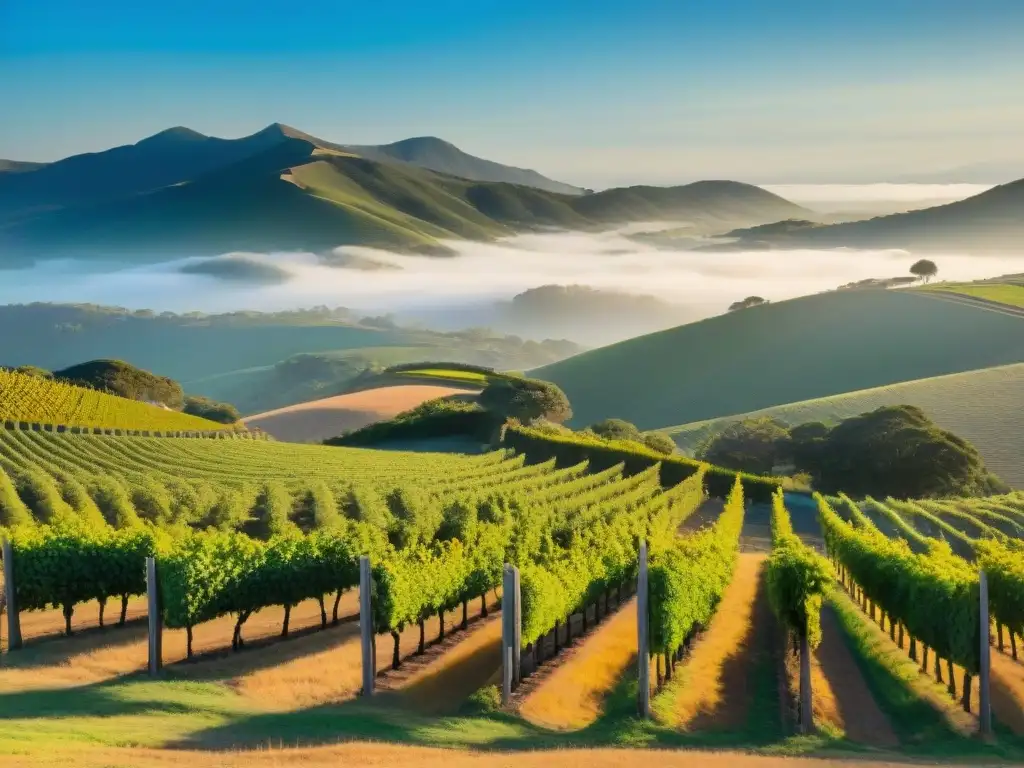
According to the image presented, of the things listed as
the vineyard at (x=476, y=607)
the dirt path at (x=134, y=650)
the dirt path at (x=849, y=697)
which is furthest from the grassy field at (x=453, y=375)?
the dirt path at (x=849, y=697)

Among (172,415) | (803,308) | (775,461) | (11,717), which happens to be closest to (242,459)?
(172,415)

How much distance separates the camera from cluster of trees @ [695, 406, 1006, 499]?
66.8 metres

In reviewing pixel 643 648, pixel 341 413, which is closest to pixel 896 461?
pixel 643 648

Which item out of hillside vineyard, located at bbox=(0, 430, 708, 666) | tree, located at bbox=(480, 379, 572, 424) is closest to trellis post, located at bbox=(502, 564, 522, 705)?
hillside vineyard, located at bbox=(0, 430, 708, 666)

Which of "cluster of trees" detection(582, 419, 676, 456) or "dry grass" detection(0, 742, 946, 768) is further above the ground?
"dry grass" detection(0, 742, 946, 768)

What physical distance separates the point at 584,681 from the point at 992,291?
153 metres

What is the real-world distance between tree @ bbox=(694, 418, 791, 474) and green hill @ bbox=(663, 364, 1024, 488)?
12694mm

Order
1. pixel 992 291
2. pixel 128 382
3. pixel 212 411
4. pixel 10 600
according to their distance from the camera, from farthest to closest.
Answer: pixel 992 291 < pixel 128 382 < pixel 212 411 < pixel 10 600

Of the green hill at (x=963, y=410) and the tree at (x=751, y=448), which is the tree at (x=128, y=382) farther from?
the tree at (x=751, y=448)

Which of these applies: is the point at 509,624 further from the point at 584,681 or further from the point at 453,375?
the point at 453,375

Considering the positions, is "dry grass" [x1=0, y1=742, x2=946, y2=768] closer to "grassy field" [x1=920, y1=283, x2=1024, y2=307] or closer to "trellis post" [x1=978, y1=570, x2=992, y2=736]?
"trellis post" [x1=978, y1=570, x2=992, y2=736]

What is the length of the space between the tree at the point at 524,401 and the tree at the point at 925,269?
387 ft

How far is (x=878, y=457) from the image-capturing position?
69438 mm

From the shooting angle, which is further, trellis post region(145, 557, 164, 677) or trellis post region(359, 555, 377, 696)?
trellis post region(145, 557, 164, 677)
